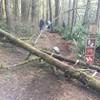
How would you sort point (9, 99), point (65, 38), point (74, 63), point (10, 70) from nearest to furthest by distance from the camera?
point (9, 99)
point (10, 70)
point (74, 63)
point (65, 38)

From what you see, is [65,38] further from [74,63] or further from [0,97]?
[0,97]

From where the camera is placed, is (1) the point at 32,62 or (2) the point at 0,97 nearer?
(2) the point at 0,97

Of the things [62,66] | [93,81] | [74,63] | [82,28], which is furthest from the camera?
[82,28]

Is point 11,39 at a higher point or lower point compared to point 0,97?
higher

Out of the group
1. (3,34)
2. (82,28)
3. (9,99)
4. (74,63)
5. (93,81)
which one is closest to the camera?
(9,99)

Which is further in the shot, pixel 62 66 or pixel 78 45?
pixel 78 45

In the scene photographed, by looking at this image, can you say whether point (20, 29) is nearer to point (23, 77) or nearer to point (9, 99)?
point (23, 77)

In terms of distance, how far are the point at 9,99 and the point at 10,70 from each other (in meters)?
1.99

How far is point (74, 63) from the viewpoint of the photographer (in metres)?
8.84

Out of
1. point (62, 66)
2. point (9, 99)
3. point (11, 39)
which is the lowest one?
point (9, 99)

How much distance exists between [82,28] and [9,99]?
12.8 metres

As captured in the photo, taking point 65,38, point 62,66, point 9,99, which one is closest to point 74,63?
point 62,66

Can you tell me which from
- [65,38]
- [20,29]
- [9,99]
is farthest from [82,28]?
[9,99]

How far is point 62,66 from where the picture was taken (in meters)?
7.33
